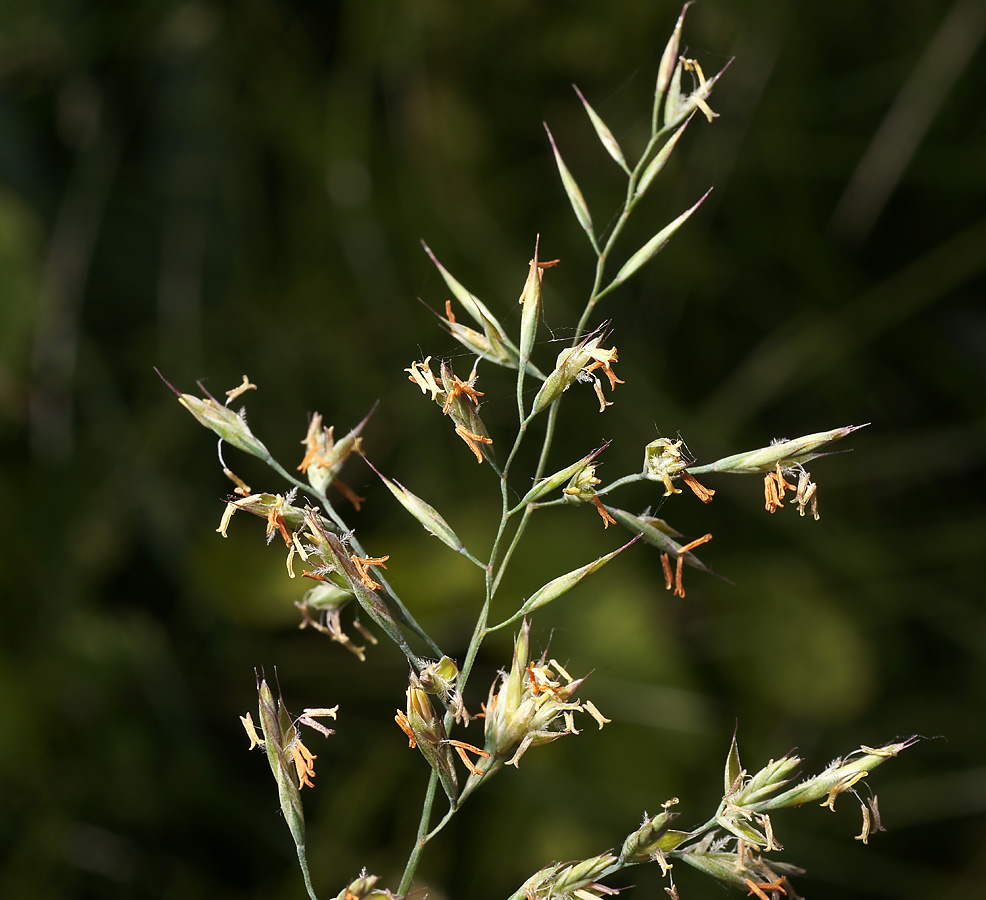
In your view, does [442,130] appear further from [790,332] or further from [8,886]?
[8,886]

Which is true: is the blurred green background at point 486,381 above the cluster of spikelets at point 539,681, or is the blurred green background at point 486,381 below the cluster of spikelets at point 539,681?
below

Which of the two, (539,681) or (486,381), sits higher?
(539,681)

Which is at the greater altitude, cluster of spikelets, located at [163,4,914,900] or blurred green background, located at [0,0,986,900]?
cluster of spikelets, located at [163,4,914,900]

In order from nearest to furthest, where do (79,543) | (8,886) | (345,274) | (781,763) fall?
1. (781,763)
2. (8,886)
3. (79,543)
4. (345,274)

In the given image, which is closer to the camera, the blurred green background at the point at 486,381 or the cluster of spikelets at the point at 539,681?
the cluster of spikelets at the point at 539,681

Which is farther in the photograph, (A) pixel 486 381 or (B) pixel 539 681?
(A) pixel 486 381

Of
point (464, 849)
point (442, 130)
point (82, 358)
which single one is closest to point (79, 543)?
point (82, 358)

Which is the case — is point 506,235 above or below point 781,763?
below

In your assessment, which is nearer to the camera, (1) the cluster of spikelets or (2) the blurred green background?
(1) the cluster of spikelets
